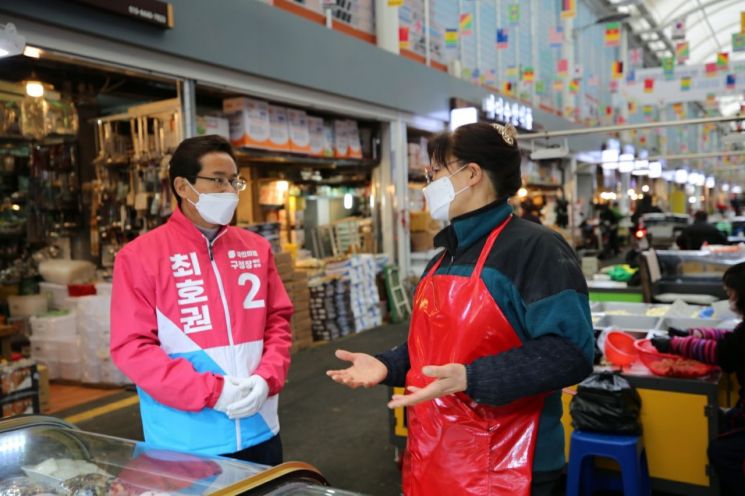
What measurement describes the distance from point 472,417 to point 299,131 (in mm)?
6307

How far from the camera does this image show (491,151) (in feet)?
5.48

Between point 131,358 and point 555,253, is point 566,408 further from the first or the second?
point 131,358

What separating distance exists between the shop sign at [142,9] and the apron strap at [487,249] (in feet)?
12.9

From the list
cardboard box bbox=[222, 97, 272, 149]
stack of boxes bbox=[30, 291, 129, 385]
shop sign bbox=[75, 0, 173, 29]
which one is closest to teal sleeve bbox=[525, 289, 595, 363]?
shop sign bbox=[75, 0, 173, 29]

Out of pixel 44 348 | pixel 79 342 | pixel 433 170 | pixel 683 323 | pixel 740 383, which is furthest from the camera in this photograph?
pixel 44 348

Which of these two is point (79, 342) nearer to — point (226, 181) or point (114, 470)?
point (226, 181)

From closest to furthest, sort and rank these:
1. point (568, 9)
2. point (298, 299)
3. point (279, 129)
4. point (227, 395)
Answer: point (227, 395)
point (279, 129)
point (298, 299)
point (568, 9)

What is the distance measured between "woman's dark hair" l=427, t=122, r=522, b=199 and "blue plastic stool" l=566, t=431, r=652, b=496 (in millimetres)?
1897

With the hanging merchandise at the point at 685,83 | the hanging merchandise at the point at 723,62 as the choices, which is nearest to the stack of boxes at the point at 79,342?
the hanging merchandise at the point at 685,83

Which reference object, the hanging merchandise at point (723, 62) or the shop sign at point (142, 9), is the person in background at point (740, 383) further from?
the hanging merchandise at point (723, 62)

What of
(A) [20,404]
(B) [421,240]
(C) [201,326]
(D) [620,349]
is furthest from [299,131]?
(C) [201,326]

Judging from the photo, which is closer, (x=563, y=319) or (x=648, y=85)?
(x=563, y=319)

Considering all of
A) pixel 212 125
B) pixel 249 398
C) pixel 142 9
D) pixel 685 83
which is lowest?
pixel 249 398

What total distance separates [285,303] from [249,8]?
4583 mm
